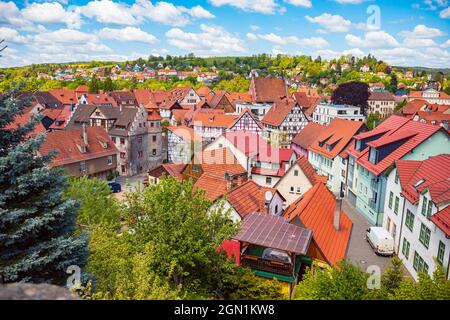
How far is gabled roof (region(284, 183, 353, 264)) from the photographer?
22.1 m

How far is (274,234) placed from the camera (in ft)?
61.3

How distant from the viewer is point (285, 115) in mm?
65812

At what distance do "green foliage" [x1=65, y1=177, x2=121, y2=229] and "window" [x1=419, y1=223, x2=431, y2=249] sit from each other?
63.7 ft

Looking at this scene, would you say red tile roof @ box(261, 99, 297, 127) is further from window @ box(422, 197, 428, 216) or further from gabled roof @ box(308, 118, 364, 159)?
window @ box(422, 197, 428, 216)

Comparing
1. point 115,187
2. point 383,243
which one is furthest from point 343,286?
point 115,187

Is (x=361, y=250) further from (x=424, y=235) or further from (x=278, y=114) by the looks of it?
(x=278, y=114)

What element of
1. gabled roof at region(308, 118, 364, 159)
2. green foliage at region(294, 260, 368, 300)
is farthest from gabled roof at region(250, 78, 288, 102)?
green foliage at region(294, 260, 368, 300)

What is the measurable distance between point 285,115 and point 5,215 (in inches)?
2271

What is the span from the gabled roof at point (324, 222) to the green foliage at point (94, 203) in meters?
12.5

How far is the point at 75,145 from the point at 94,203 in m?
19.0

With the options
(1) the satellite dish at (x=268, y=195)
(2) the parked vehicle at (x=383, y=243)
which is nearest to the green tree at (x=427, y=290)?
(1) the satellite dish at (x=268, y=195)

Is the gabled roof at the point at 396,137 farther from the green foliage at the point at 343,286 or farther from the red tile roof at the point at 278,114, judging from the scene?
the red tile roof at the point at 278,114
